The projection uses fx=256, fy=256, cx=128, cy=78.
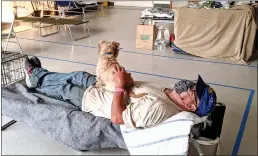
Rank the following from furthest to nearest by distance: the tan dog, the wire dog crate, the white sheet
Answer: the wire dog crate → the tan dog → the white sheet

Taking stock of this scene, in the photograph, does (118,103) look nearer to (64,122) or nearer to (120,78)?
(120,78)

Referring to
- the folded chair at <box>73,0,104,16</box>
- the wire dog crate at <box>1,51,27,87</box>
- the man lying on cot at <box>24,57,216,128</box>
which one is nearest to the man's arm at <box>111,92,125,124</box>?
the man lying on cot at <box>24,57,216,128</box>

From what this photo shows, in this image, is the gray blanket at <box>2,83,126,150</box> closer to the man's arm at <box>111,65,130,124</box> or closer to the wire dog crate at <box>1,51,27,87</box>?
the man's arm at <box>111,65,130,124</box>

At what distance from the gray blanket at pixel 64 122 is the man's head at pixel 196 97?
420 mm

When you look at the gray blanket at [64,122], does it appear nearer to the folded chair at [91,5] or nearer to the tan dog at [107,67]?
the tan dog at [107,67]

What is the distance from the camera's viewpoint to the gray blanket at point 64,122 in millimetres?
1568

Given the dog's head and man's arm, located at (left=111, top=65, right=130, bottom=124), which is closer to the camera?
man's arm, located at (left=111, top=65, right=130, bottom=124)

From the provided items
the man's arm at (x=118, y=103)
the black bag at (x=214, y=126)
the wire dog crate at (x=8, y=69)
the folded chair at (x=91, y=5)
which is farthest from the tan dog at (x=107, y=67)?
the folded chair at (x=91, y=5)

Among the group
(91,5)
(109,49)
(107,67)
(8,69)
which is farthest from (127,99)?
(91,5)

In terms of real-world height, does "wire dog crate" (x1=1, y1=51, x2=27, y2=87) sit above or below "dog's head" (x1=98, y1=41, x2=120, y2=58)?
below

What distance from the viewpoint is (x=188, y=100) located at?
1.51m

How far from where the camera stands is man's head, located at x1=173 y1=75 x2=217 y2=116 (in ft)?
4.55

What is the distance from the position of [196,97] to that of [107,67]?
26.7 inches

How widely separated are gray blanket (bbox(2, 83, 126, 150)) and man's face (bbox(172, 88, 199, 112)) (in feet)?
1.33
